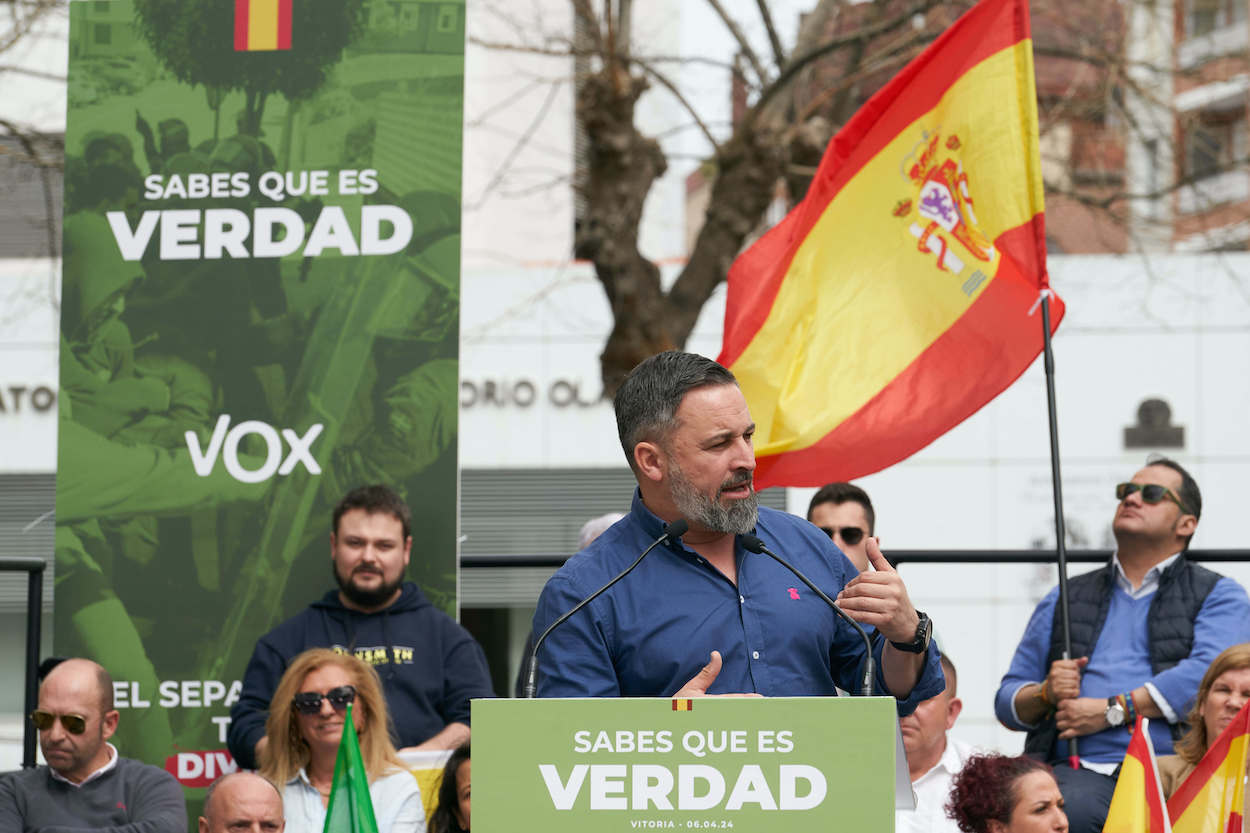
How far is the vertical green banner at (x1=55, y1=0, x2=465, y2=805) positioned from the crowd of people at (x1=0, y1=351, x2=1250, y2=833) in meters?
0.24

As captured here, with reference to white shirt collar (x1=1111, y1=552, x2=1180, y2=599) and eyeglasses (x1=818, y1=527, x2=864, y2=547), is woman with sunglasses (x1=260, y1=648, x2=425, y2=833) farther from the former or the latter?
white shirt collar (x1=1111, y1=552, x2=1180, y2=599)

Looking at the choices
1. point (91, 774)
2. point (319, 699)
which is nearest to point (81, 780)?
point (91, 774)

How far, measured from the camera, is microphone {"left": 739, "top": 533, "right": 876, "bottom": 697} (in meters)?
3.65

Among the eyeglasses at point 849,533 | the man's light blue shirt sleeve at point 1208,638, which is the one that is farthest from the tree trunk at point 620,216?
the man's light blue shirt sleeve at point 1208,638

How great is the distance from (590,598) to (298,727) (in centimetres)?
264

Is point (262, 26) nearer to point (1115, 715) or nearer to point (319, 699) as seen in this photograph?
point (319, 699)

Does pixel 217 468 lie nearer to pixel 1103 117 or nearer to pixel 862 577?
pixel 862 577

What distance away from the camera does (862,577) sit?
11.9ft

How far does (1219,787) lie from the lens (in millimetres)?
5094

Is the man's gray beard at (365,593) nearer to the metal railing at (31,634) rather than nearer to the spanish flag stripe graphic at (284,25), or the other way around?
the metal railing at (31,634)

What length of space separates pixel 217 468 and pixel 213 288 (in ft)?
2.19

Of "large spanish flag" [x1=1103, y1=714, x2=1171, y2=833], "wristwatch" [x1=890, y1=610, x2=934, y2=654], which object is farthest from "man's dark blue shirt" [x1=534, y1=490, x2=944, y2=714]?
"large spanish flag" [x1=1103, y1=714, x2=1171, y2=833]

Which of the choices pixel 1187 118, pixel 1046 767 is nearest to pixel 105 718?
pixel 1046 767

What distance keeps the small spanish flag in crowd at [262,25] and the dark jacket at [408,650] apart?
6.71 ft
